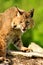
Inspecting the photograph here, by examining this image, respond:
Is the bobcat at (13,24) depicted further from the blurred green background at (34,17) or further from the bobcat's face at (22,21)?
the blurred green background at (34,17)

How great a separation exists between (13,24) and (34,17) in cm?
169

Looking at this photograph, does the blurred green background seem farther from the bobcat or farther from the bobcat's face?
the bobcat's face

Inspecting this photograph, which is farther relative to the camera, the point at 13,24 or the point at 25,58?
the point at 25,58

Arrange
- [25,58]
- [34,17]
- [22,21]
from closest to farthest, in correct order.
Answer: [22,21], [25,58], [34,17]

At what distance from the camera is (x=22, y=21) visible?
4.37 m

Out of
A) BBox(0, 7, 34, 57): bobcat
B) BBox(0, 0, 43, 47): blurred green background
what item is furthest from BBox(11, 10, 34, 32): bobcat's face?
BBox(0, 0, 43, 47): blurred green background

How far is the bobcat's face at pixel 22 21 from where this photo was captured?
4363 millimetres

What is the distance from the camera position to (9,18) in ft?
14.9

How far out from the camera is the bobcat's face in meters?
4.36

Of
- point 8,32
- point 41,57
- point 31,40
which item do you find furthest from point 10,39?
point 31,40

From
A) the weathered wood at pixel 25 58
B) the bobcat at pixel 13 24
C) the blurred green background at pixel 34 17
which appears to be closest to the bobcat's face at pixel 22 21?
the bobcat at pixel 13 24

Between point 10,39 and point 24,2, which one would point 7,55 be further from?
point 24,2

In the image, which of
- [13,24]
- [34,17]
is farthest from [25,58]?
[34,17]

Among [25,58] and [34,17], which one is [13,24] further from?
[34,17]
